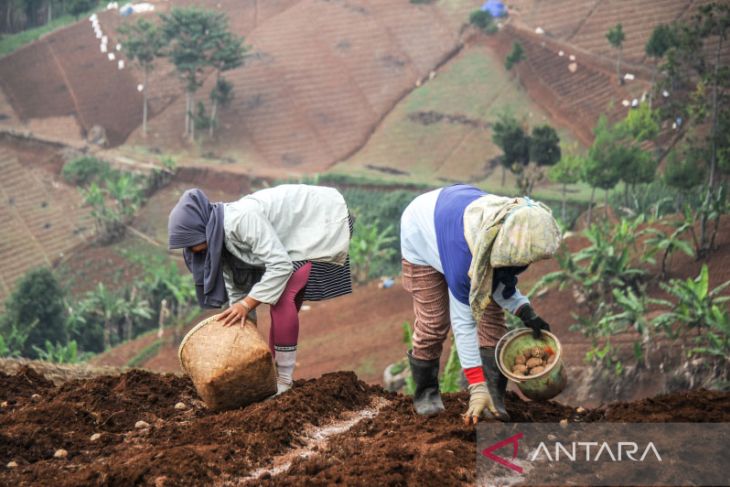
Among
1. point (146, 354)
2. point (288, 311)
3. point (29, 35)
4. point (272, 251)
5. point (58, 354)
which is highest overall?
point (272, 251)

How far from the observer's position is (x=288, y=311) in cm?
496

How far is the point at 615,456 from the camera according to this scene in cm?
390

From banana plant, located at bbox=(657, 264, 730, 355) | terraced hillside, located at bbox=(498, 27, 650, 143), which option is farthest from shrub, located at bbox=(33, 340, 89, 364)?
terraced hillside, located at bbox=(498, 27, 650, 143)

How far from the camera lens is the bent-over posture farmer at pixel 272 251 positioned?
4.80 m

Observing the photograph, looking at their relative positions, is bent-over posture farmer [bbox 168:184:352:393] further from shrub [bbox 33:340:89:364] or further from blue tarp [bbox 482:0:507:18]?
blue tarp [bbox 482:0:507:18]

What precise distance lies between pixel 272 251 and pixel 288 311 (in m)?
0.33

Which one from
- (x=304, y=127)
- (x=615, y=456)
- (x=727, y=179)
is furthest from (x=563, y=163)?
(x=615, y=456)

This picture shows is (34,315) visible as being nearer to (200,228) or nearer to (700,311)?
(700,311)

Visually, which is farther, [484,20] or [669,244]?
[484,20]

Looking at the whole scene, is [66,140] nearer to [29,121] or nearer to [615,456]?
[29,121]

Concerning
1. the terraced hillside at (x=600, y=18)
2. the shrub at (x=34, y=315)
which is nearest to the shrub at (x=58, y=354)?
the shrub at (x=34, y=315)

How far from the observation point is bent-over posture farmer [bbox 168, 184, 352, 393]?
4797 millimetres

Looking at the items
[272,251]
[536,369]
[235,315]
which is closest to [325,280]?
[272,251]

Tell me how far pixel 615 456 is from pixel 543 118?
1800 centimetres
